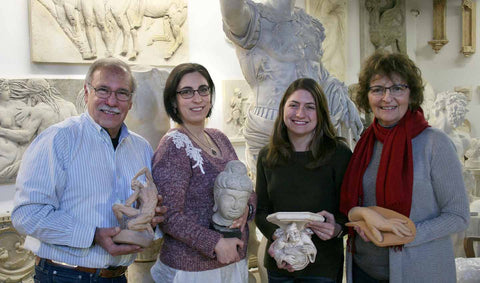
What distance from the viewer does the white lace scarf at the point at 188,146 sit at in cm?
196

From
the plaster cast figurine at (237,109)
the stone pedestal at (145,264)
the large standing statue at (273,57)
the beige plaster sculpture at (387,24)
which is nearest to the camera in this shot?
the stone pedestal at (145,264)

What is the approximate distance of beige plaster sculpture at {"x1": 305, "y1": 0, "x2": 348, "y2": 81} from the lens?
7691mm

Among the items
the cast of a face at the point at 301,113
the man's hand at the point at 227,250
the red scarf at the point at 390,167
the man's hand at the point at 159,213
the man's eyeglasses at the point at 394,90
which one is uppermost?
the man's eyeglasses at the point at 394,90

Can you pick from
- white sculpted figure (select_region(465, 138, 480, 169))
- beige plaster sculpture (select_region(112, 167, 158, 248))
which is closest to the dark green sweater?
beige plaster sculpture (select_region(112, 167, 158, 248))

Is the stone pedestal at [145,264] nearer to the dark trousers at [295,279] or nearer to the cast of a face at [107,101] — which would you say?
the dark trousers at [295,279]

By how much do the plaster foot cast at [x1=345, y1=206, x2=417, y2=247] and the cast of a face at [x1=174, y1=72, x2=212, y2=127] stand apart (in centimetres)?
78

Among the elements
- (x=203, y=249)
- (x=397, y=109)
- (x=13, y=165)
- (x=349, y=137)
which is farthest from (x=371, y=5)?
(x=203, y=249)

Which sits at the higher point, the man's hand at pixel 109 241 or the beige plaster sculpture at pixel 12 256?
the man's hand at pixel 109 241

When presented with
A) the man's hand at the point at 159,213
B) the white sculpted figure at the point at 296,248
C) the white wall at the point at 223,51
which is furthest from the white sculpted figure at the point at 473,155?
the man's hand at the point at 159,213

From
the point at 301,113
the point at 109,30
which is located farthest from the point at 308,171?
the point at 109,30

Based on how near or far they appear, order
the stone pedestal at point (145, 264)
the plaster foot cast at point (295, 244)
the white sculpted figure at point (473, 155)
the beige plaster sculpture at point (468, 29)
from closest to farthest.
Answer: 1. the plaster foot cast at point (295, 244)
2. the stone pedestal at point (145, 264)
3. the white sculpted figure at point (473, 155)
4. the beige plaster sculpture at point (468, 29)

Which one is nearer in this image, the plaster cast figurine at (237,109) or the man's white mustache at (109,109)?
the man's white mustache at (109,109)

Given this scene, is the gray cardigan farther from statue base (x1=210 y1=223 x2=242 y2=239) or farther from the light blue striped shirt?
the light blue striped shirt

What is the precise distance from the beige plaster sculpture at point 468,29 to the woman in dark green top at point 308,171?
665cm
